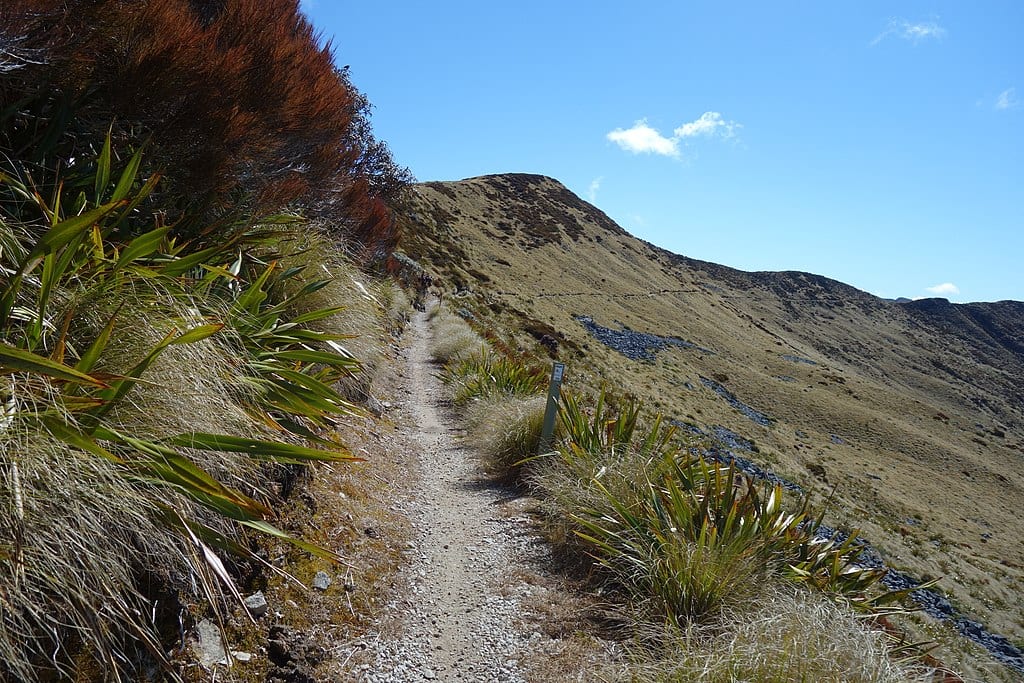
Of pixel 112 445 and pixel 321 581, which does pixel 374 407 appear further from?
pixel 112 445

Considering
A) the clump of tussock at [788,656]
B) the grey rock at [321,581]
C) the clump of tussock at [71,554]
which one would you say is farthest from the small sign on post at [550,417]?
the clump of tussock at [71,554]

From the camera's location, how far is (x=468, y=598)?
3.68m

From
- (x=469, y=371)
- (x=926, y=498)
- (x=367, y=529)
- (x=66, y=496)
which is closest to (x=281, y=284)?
(x=367, y=529)

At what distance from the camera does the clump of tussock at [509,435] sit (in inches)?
251

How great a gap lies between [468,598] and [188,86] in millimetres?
3786

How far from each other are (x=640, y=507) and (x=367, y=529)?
2.03 meters

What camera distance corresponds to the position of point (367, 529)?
4.01 m

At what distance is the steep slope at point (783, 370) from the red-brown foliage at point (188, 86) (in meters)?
5.93

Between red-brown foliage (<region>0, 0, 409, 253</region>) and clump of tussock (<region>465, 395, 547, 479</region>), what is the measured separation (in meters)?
3.50

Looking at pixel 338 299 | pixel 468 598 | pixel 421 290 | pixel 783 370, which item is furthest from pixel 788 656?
pixel 783 370

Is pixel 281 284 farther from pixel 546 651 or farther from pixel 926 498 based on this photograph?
pixel 926 498

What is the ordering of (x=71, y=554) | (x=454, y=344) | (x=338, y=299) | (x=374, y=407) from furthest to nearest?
(x=454, y=344) < (x=374, y=407) < (x=338, y=299) < (x=71, y=554)

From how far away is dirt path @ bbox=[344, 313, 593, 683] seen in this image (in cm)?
291

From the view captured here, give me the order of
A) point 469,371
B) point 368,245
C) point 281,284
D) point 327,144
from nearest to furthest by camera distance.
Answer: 1. point 281,284
2. point 327,144
3. point 368,245
4. point 469,371
